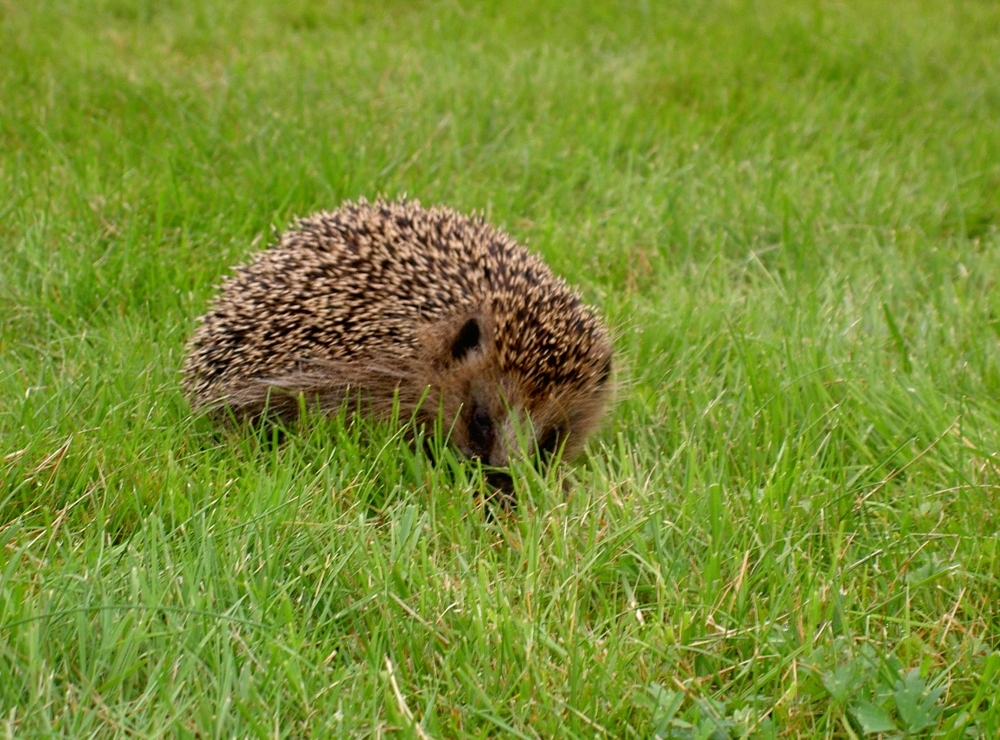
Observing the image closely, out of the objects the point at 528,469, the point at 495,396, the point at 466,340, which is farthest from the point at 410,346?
the point at 528,469

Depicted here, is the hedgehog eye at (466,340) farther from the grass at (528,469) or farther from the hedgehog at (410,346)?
the grass at (528,469)

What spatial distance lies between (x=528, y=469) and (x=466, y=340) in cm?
72

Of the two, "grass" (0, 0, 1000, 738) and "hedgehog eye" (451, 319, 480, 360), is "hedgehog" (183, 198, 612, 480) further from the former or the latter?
"grass" (0, 0, 1000, 738)

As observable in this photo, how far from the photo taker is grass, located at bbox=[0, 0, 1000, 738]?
277 centimetres

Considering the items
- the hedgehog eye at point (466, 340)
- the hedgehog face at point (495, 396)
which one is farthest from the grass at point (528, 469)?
the hedgehog eye at point (466, 340)

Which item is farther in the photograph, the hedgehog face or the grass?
the hedgehog face

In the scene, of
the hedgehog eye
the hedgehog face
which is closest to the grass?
the hedgehog face

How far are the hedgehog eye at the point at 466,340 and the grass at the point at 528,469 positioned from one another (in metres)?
0.53

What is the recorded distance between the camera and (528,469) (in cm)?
386

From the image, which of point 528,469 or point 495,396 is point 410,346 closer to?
point 495,396

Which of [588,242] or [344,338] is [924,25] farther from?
[344,338]

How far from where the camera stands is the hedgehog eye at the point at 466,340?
4309 mm

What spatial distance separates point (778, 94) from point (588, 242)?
2.61 meters

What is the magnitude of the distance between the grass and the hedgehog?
0.67ft
